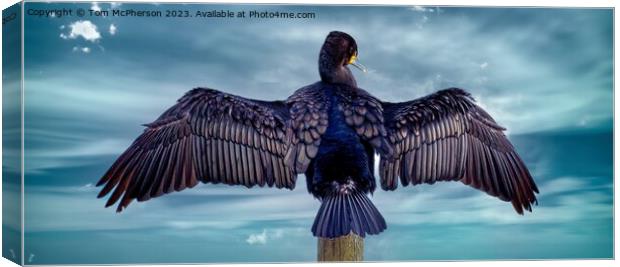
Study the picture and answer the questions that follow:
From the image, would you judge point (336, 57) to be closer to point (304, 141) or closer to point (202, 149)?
point (304, 141)

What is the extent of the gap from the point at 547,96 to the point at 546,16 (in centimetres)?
65

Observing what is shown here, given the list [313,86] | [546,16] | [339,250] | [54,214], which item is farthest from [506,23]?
[54,214]

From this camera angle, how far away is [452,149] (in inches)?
334

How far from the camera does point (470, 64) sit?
28.4 feet

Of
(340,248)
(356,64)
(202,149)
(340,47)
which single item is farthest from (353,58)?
(340,248)

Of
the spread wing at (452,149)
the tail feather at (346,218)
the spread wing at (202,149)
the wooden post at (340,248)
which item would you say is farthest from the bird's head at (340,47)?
the wooden post at (340,248)

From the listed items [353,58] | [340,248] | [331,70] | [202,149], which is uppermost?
[353,58]

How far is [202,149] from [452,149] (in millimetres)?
1971

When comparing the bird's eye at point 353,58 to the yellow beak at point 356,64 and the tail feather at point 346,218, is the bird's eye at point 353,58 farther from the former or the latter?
the tail feather at point 346,218

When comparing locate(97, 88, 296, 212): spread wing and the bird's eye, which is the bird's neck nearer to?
the bird's eye

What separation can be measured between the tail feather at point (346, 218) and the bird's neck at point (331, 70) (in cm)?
101

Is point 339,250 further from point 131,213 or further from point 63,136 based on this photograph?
point 63,136

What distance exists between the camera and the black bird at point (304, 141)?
799 cm

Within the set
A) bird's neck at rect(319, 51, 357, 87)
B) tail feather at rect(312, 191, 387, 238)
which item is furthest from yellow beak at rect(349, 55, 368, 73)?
tail feather at rect(312, 191, 387, 238)
